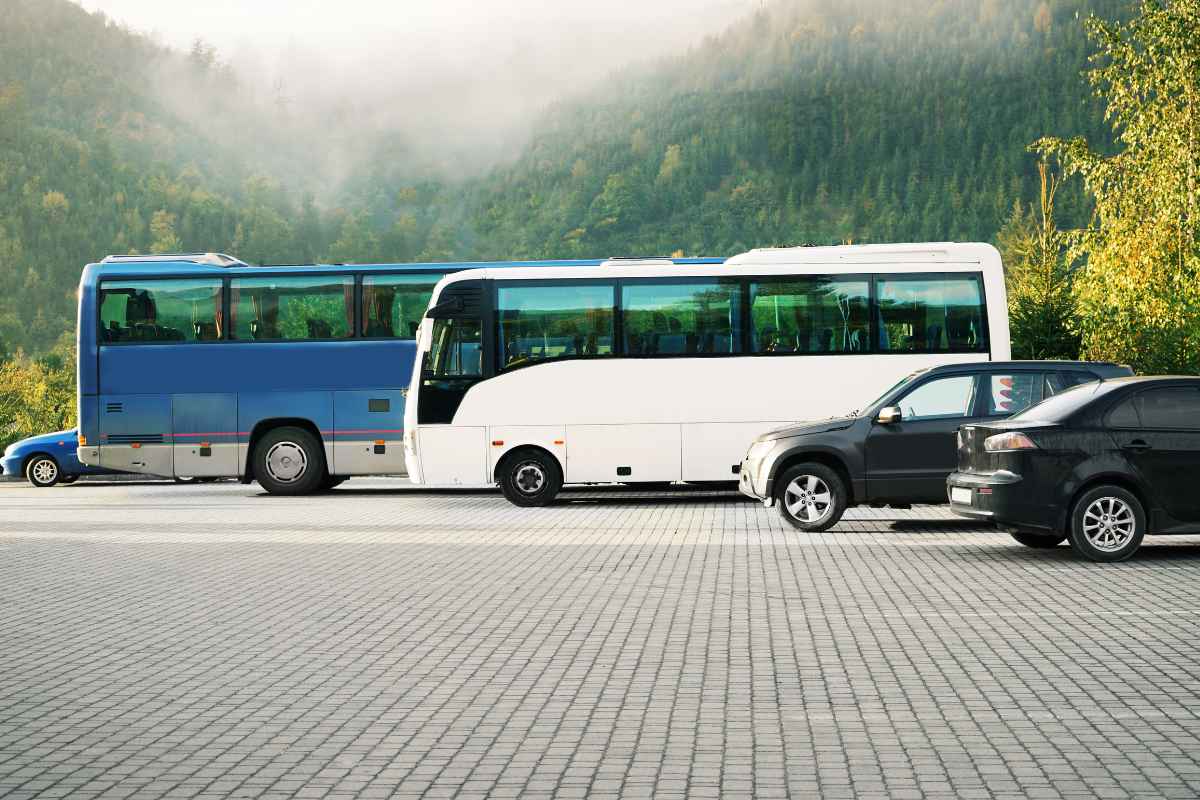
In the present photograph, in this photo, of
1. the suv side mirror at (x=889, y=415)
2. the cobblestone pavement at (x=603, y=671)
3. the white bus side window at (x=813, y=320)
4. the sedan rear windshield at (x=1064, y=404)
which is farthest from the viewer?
the white bus side window at (x=813, y=320)

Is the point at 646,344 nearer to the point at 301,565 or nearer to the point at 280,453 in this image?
the point at 280,453

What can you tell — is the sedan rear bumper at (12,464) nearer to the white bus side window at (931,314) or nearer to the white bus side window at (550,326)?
the white bus side window at (550,326)

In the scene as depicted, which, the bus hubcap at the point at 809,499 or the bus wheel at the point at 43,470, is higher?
the bus wheel at the point at 43,470

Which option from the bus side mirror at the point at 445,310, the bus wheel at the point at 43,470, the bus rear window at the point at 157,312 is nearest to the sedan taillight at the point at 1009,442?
the bus side mirror at the point at 445,310

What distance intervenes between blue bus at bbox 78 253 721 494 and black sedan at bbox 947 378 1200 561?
13.5m

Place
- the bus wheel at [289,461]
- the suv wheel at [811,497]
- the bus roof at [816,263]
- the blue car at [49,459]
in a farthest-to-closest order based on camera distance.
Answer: the blue car at [49,459]
the bus wheel at [289,461]
the bus roof at [816,263]
the suv wheel at [811,497]

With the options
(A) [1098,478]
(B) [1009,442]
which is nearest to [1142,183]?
(A) [1098,478]

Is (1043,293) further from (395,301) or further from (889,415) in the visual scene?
(889,415)

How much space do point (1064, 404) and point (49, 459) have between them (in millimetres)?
23492

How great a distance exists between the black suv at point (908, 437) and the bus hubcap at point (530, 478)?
5.18 metres

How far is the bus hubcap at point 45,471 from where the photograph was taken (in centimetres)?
3091

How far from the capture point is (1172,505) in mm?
13078

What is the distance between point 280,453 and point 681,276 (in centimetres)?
790

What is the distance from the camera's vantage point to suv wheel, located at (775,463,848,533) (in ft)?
55.4
